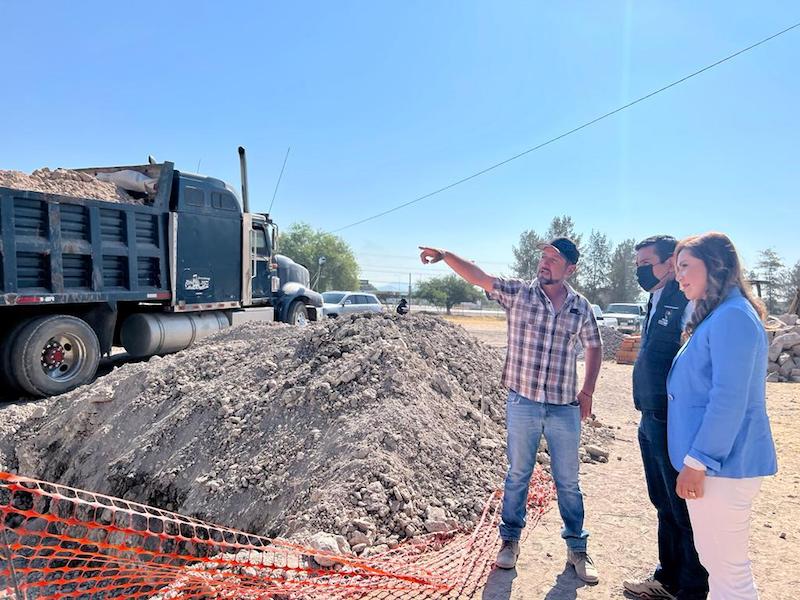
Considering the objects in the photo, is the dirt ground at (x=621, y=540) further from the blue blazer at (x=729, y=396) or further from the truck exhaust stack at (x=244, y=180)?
the truck exhaust stack at (x=244, y=180)

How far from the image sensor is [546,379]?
10.3 ft

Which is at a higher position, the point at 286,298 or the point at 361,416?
the point at 286,298

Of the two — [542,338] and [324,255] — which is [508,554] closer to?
[542,338]

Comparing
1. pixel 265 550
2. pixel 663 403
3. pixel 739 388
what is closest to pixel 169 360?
pixel 265 550

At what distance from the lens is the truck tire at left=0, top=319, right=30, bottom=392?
23.7 ft

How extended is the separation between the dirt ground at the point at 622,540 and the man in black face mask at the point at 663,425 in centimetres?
37

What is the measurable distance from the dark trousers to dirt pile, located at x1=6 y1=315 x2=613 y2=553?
→ 1469 mm

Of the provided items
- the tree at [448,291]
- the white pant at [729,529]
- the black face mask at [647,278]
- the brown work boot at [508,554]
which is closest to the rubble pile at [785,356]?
the black face mask at [647,278]

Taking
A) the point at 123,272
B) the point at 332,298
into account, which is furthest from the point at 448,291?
the point at 123,272

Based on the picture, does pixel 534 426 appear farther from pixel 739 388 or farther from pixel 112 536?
pixel 112 536

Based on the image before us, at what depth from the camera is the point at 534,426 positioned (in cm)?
318

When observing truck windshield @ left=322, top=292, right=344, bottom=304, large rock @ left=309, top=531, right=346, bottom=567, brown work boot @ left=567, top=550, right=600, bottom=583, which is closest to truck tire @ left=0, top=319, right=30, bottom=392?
large rock @ left=309, top=531, right=346, bottom=567

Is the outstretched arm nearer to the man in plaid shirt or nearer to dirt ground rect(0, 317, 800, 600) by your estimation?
the man in plaid shirt

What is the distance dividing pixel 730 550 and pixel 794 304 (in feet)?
59.7
